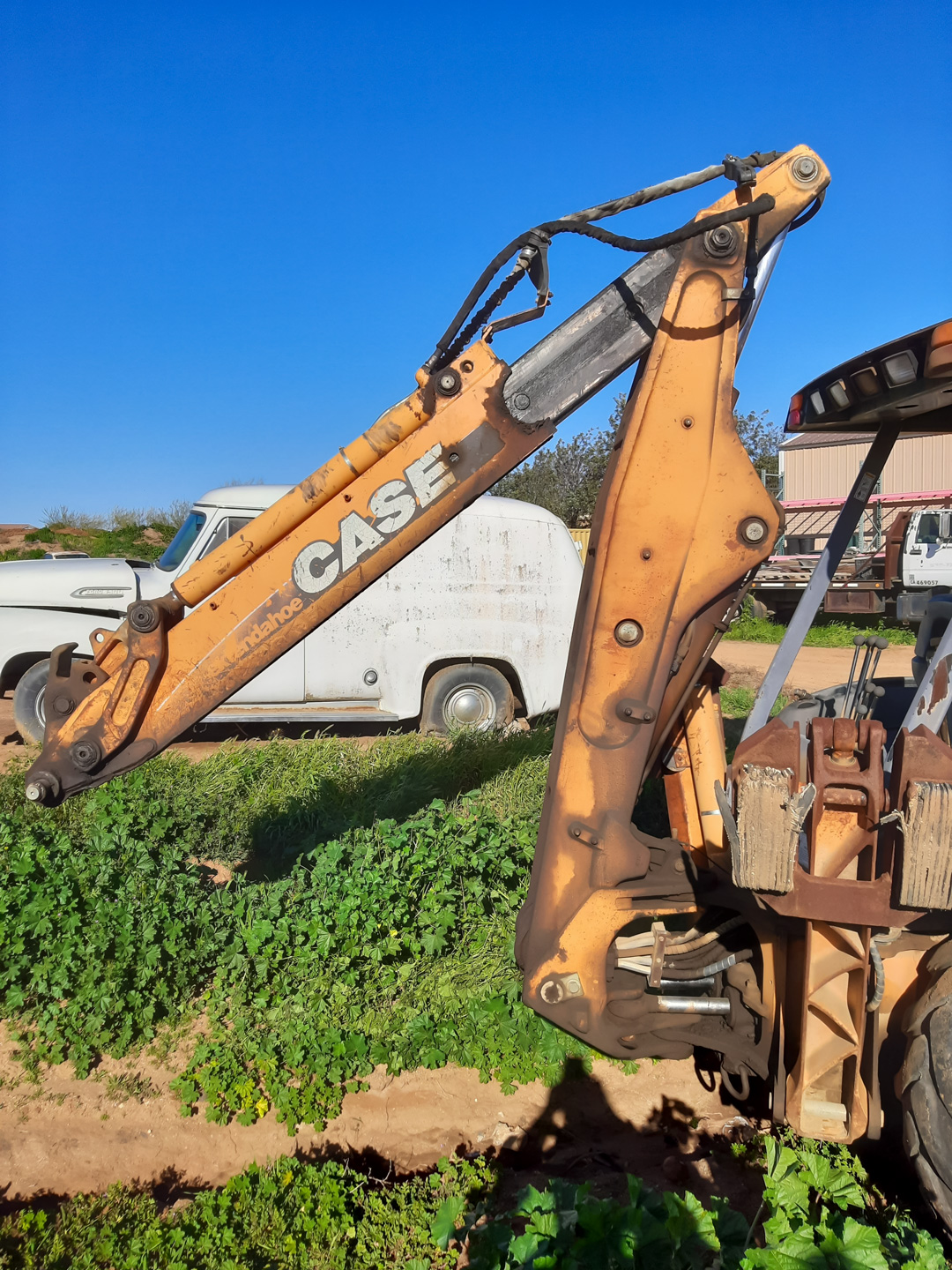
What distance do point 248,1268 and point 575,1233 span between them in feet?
3.41

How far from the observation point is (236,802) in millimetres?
5621

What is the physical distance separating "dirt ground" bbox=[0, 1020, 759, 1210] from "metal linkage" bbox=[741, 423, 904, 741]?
1607 millimetres

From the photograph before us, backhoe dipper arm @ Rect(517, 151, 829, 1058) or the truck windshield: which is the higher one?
the truck windshield

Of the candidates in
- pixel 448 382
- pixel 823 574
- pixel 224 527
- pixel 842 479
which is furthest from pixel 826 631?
pixel 448 382

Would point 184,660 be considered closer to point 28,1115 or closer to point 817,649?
point 28,1115

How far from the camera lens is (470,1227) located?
2.59 m

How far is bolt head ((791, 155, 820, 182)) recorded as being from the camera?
245 centimetres

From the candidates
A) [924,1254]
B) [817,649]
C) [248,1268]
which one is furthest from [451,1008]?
[817,649]

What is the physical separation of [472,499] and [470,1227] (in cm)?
222

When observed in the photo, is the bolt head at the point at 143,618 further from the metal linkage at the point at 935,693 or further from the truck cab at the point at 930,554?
the truck cab at the point at 930,554

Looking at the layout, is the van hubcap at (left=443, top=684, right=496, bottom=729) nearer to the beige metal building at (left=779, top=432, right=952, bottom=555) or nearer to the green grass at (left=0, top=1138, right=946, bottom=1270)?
Result: the green grass at (left=0, top=1138, right=946, bottom=1270)

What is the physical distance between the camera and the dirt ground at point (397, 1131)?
3164 mm

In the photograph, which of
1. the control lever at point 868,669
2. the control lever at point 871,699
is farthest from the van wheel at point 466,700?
the control lever at point 868,669

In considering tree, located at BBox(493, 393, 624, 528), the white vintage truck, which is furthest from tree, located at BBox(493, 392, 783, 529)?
the white vintage truck
